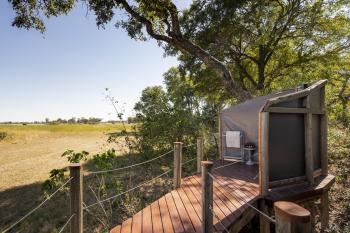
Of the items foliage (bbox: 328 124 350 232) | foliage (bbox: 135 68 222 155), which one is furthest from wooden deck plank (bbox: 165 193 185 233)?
foliage (bbox: 135 68 222 155)

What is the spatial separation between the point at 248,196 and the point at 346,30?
1088cm

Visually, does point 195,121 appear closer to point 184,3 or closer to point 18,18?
point 184,3

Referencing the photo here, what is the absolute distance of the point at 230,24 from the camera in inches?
435

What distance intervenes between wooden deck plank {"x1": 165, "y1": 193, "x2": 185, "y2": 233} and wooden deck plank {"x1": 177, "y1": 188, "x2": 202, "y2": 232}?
0.68 feet

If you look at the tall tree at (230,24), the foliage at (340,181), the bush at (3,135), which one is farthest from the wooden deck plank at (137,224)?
the bush at (3,135)

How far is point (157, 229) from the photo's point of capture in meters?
3.79

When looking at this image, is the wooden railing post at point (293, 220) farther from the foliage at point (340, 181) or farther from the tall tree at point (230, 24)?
the tall tree at point (230, 24)

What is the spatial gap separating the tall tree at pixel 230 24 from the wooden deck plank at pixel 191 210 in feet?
21.4

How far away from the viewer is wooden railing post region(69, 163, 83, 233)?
8.96 feet

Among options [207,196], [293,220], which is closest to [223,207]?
[207,196]

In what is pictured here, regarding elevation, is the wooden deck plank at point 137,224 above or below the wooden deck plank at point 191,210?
below

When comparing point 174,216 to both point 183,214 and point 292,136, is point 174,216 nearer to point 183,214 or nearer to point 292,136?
point 183,214

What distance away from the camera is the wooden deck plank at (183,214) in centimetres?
377

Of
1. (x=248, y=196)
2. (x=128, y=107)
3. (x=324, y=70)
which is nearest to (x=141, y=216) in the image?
(x=248, y=196)
